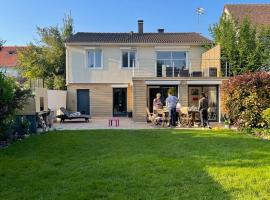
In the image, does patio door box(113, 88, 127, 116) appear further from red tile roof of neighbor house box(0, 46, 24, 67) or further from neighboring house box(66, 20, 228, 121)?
red tile roof of neighbor house box(0, 46, 24, 67)

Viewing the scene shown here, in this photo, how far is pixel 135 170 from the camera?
7898mm

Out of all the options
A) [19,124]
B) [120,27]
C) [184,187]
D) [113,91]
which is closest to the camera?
[184,187]

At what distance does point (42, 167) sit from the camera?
27.4 feet

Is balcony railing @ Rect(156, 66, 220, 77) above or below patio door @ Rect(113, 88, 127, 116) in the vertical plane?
above

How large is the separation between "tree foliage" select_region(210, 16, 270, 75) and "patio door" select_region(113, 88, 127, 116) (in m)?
8.43

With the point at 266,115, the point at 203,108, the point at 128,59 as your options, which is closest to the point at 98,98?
the point at 128,59

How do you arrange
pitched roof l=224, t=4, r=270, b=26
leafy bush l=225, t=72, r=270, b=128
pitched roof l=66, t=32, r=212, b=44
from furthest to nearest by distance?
1. pitched roof l=224, t=4, r=270, b=26
2. pitched roof l=66, t=32, r=212, b=44
3. leafy bush l=225, t=72, r=270, b=128

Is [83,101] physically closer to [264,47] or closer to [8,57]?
[264,47]

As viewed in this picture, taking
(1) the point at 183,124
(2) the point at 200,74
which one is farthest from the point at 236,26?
(1) the point at 183,124

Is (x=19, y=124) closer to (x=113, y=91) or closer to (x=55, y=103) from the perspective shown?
(x=55, y=103)

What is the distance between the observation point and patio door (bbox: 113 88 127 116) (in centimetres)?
2977

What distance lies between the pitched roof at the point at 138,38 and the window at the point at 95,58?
34.6 inches

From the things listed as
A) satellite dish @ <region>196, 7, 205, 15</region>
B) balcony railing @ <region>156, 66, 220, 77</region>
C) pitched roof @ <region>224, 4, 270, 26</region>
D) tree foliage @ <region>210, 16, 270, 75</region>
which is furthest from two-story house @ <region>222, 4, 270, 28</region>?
balcony railing @ <region>156, 66, 220, 77</region>

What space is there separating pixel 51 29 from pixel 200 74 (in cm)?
2217
